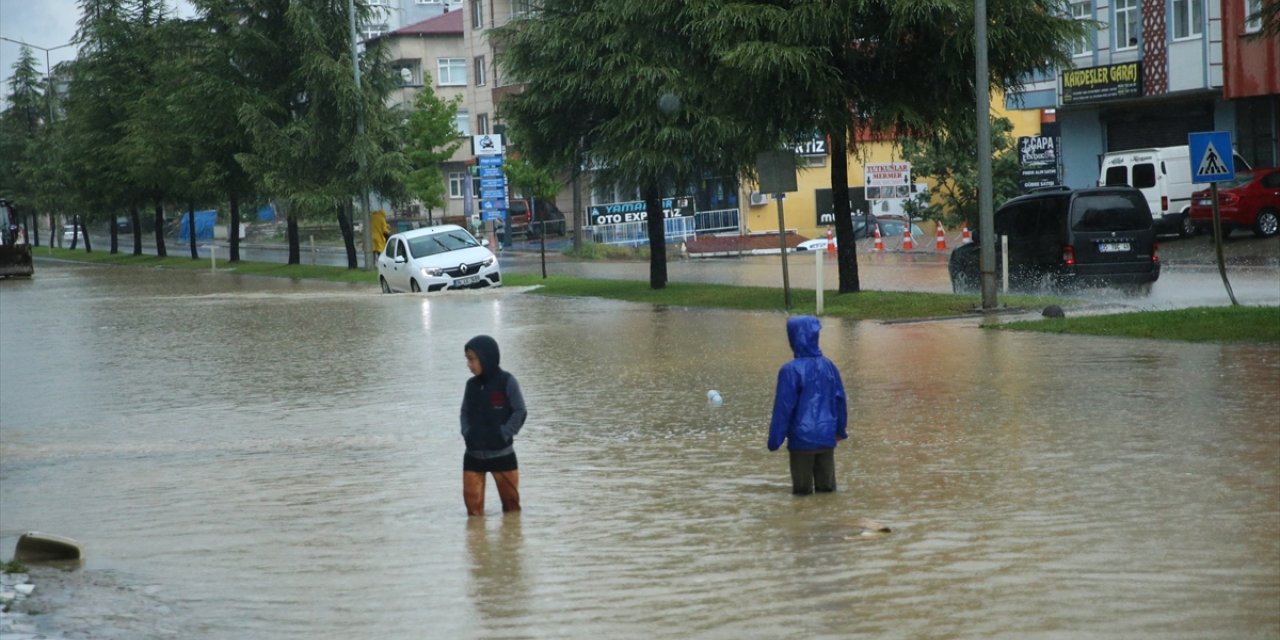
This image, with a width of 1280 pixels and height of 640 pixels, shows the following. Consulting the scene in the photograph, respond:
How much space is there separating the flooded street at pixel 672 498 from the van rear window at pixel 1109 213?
21.4 feet

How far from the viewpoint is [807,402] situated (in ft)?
33.5

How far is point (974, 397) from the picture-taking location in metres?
15.0

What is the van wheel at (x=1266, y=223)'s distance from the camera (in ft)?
132

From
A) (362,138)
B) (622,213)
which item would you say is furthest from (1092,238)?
(622,213)

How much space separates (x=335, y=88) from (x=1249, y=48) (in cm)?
2526

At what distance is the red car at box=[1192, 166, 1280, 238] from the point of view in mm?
40156

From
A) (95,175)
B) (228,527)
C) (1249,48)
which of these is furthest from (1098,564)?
(95,175)

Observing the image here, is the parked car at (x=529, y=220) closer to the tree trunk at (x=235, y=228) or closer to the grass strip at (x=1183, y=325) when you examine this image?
the tree trunk at (x=235, y=228)

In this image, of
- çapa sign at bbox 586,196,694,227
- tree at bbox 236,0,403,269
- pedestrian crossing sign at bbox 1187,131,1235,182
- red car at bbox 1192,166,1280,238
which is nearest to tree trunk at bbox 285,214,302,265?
tree at bbox 236,0,403,269

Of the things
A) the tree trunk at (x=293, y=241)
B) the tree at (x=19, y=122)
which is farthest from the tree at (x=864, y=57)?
the tree at (x=19, y=122)

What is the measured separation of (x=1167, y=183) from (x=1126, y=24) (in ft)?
23.4

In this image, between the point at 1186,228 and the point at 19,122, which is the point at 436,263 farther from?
the point at 19,122

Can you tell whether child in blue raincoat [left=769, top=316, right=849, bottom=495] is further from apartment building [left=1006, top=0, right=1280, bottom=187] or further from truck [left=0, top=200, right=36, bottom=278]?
truck [left=0, top=200, right=36, bottom=278]

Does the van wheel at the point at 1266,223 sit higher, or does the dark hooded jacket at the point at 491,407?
the van wheel at the point at 1266,223
